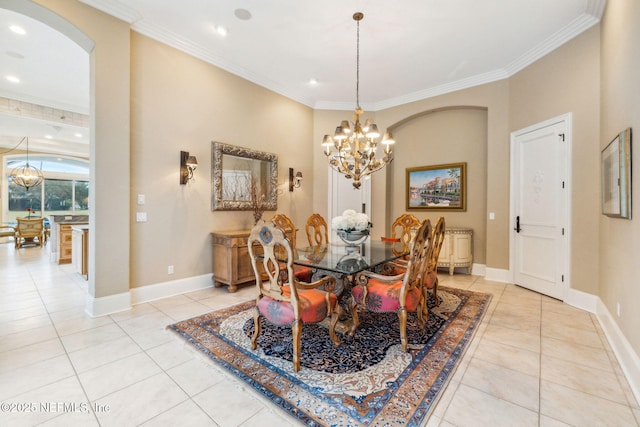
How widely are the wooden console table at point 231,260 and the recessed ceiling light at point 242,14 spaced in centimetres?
276

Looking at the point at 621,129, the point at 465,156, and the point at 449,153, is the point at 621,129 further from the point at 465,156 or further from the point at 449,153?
the point at 449,153

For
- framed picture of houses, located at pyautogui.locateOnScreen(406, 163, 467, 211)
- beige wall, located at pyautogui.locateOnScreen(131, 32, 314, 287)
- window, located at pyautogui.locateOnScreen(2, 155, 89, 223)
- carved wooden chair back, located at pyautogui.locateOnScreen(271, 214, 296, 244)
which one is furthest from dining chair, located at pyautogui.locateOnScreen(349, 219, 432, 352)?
window, located at pyautogui.locateOnScreen(2, 155, 89, 223)

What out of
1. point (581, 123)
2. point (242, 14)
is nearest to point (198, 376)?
point (242, 14)

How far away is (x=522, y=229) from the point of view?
4.16 meters

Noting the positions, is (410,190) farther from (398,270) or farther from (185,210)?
(185,210)

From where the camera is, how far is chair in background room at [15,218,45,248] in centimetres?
762

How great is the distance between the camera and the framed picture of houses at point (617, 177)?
2.13 meters

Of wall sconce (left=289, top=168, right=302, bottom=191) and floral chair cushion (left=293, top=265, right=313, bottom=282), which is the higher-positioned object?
wall sconce (left=289, top=168, right=302, bottom=191)

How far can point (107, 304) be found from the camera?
3037mm

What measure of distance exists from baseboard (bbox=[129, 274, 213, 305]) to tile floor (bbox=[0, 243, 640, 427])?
0.97 feet

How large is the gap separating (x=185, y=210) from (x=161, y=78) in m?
1.78

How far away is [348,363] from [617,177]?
2852 mm

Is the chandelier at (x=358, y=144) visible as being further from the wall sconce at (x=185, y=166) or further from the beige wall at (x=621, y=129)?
the beige wall at (x=621, y=129)

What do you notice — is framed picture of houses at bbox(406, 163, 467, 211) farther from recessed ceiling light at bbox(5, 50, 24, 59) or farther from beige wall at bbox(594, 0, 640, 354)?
recessed ceiling light at bbox(5, 50, 24, 59)
